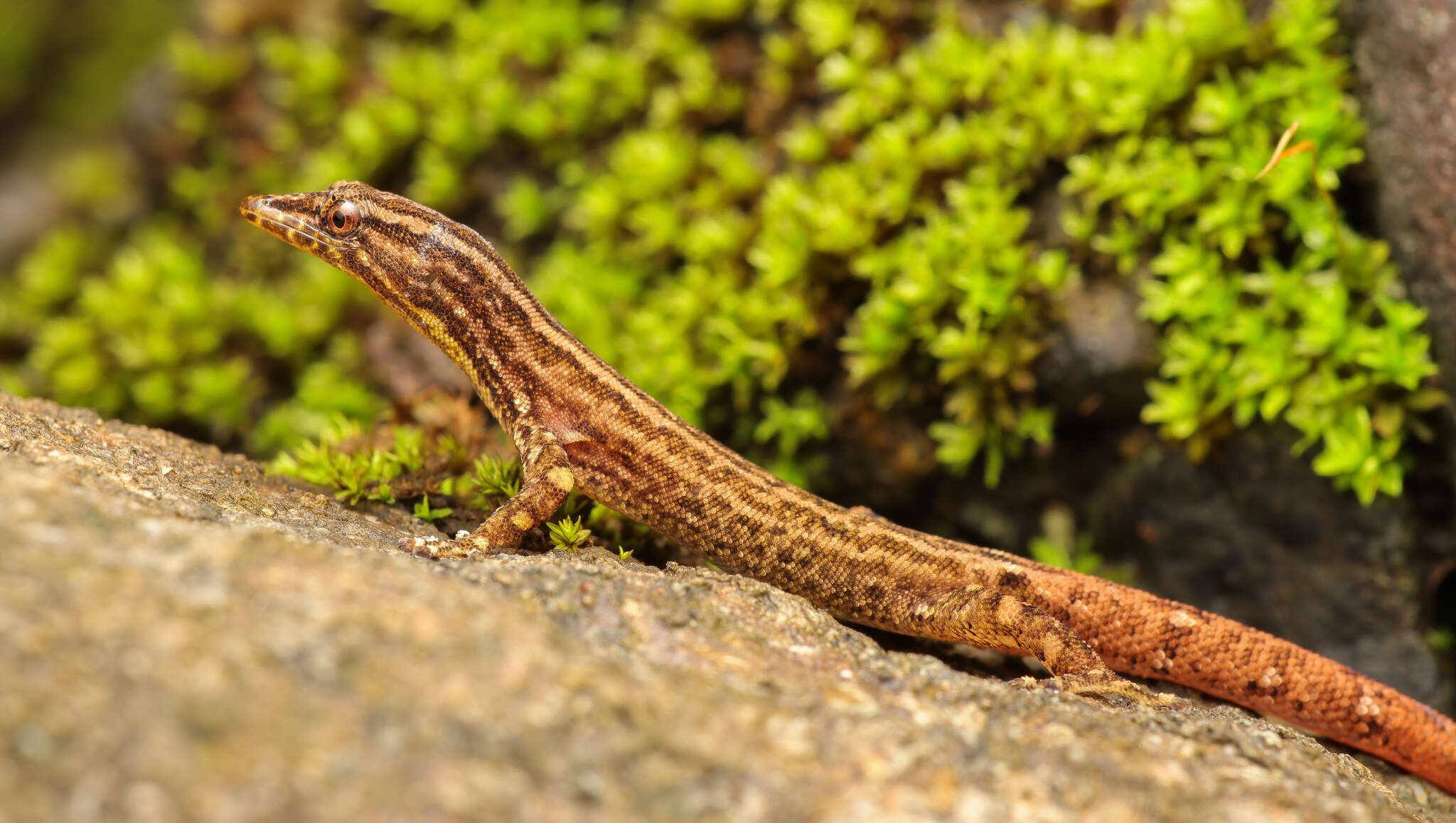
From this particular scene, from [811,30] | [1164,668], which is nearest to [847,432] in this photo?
[1164,668]

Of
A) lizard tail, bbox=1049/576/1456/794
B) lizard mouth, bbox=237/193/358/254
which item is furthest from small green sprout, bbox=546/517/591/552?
lizard tail, bbox=1049/576/1456/794

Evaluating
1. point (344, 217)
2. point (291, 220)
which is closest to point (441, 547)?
point (344, 217)

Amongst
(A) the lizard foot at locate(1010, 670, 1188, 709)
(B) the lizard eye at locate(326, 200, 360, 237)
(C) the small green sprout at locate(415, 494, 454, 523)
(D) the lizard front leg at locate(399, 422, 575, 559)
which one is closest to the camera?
(A) the lizard foot at locate(1010, 670, 1188, 709)

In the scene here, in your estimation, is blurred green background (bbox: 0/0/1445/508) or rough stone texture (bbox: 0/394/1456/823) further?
blurred green background (bbox: 0/0/1445/508)

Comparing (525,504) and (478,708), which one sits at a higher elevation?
(478,708)

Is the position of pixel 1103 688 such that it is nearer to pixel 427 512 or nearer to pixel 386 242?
pixel 427 512

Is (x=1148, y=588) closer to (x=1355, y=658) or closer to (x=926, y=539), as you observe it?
(x=1355, y=658)

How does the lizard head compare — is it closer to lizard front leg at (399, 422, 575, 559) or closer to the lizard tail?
lizard front leg at (399, 422, 575, 559)

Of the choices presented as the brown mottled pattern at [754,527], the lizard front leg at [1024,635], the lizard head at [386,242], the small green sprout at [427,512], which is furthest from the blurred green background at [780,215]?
the lizard front leg at [1024,635]
